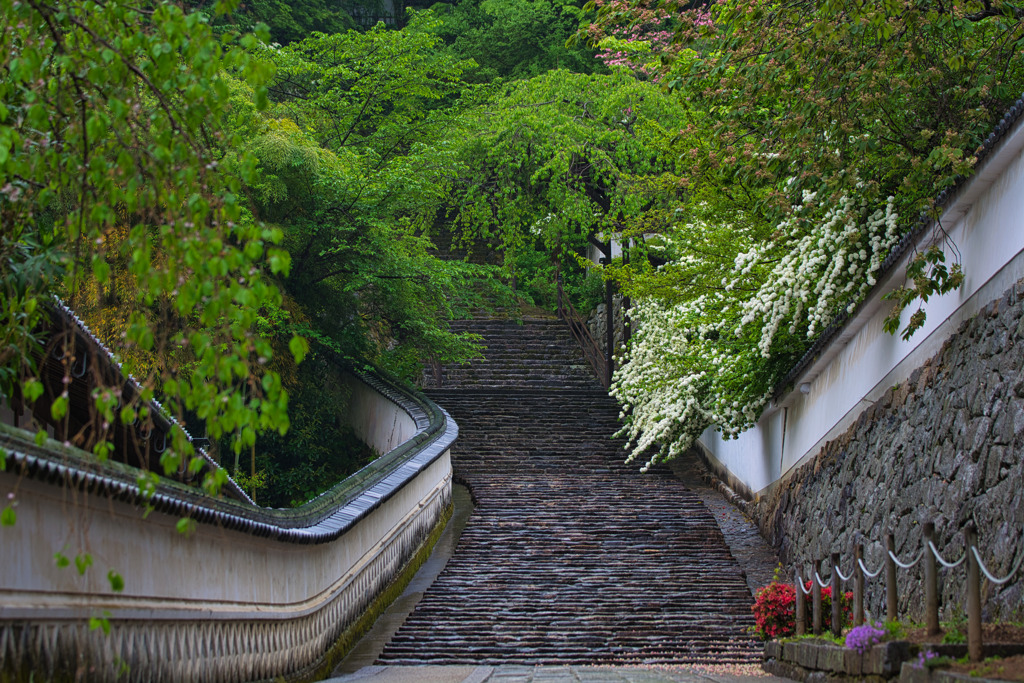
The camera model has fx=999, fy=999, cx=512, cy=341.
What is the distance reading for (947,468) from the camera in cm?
720

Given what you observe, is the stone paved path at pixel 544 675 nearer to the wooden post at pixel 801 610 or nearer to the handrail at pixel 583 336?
the wooden post at pixel 801 610

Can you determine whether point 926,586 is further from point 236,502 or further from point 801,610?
point 236,502

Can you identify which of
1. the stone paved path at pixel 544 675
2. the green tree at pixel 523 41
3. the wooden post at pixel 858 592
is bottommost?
the stone paved path at pixel 544 675

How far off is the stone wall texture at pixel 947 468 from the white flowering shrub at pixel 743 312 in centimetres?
125

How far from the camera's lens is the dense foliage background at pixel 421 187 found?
3400mm

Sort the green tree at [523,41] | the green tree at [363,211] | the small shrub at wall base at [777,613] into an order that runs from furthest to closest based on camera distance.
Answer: the green tree at [523,41], the green tree at [363,211], the small shrub at wall base at [777,613]

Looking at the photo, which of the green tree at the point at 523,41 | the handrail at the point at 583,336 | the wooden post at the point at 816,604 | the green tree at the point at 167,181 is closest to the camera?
the green tree at the point at 167,181

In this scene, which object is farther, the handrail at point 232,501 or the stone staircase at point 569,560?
the stone staircase at point 569,560

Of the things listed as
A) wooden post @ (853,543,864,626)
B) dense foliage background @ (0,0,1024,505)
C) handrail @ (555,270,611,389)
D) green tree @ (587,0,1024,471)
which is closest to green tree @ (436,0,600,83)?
dense foliage background @ (0,0,1024,505)

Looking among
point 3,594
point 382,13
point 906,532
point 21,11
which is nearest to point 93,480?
point 3,594

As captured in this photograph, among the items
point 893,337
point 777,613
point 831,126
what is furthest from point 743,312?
point 777,613

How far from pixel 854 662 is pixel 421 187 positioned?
1151 cm

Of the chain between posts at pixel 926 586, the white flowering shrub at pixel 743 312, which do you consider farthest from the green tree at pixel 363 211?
the chain between posts at pixel 926 586

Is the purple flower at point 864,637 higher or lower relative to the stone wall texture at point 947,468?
lower
